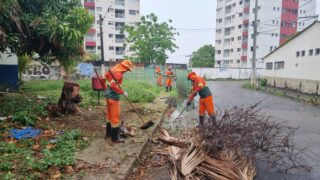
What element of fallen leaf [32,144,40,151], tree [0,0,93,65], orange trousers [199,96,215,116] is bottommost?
fallen leaf [32,144,40,151]

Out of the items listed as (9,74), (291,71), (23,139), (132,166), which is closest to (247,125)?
(132,166)

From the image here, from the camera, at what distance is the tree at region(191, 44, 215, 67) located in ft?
191

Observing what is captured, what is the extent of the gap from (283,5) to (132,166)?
53207mm

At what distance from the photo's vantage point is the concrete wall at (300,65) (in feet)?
59.7

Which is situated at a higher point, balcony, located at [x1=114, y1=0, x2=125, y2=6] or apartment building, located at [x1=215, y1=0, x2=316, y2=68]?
balcony, located at [x1=114, y1=0, x2=125, y2=6]

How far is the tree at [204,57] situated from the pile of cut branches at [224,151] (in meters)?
53.1

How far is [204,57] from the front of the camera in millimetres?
59469

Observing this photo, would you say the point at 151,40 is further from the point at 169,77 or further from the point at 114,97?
the point at 114,97

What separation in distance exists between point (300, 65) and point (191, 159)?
19.4 m

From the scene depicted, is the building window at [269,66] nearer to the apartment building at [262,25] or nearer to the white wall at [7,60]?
the apartment building at [262,25]

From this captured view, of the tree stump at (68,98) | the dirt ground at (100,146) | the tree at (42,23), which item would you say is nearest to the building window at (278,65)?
the dirt ground at (100,146)

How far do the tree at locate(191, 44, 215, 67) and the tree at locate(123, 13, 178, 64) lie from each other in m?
24.8

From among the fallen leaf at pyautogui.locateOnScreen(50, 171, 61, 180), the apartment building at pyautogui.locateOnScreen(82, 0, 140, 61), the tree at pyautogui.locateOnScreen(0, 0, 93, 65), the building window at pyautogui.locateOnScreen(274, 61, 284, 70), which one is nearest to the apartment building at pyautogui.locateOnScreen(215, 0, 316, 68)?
the apartment building at pyautogui.locateOnScreen(82, 0, 140, 61)

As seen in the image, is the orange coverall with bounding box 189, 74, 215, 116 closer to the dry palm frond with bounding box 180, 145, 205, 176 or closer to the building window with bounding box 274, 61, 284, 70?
the dry palm frond with bounding box 180, 145, 205, 176
